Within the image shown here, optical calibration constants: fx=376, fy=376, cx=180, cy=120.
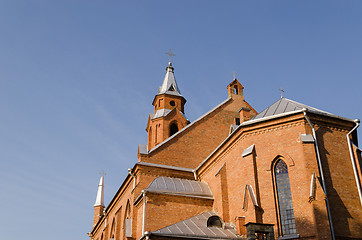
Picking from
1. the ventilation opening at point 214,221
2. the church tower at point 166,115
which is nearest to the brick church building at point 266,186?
the ventilation opening at point 214,221

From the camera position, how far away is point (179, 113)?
3534cm

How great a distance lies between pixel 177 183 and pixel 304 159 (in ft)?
26.1

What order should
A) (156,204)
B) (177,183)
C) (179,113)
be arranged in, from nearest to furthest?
(156,204) → (177,183) → (179,113)

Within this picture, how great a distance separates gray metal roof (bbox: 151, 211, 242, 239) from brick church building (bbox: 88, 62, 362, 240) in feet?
0.16

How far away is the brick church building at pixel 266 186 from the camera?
16938 millimetres

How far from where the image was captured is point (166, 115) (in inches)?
1363

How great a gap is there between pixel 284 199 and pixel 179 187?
658 centimetres

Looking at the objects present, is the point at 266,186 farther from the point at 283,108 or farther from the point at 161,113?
the point at 161,113

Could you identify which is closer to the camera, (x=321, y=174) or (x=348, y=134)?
(x=321, y=174)

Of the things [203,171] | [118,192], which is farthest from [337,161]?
[118,192]

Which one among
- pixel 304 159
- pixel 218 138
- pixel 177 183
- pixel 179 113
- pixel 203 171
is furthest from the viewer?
pixel 179 113

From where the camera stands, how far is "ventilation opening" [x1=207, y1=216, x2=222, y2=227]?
19.3 meters

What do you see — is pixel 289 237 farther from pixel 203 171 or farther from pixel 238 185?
pixel 203 171

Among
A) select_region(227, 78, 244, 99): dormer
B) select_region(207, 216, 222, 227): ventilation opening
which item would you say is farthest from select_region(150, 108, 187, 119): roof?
select_region(207, 216, 222, 227): ventilation opening
